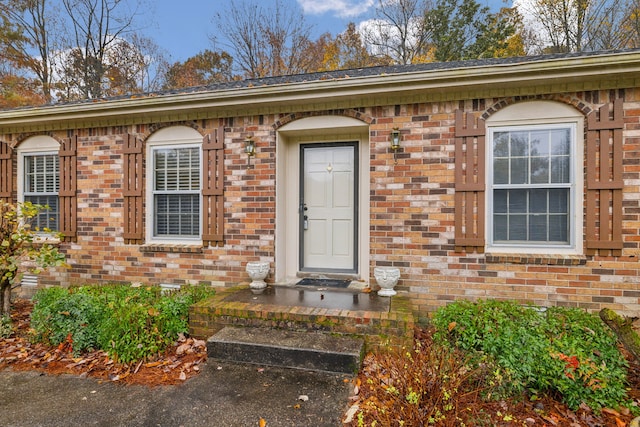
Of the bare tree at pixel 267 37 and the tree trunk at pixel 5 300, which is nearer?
the tree trunk at pixel 5 300

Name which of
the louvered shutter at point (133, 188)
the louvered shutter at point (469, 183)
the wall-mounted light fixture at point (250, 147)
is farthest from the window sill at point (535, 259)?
the louvered shutter at point (133, 188)

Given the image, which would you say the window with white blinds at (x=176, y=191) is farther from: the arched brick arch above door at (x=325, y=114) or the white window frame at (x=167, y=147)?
the arched brick arch above door at (x=325, y=114)

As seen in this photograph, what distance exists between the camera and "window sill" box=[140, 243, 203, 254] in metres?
4.88

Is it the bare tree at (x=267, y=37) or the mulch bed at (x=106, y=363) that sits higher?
the bare tree at (x=267, y=37)

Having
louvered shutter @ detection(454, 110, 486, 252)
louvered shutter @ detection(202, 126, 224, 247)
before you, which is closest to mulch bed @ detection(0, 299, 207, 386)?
louvered shutter @ detection(202, 126, 224, 247)

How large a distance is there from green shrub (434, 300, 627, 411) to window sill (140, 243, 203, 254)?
3382mm

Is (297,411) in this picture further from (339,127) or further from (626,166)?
(626,166)

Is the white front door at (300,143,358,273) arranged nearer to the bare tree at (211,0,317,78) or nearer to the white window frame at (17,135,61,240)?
the white window frame at (17,135,61,240)

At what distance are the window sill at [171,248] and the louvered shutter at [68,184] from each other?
132cm

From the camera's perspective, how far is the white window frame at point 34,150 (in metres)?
5.41

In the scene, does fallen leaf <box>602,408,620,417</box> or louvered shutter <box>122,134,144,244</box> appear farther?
louvered shutter <box>122,134,144,244</box>

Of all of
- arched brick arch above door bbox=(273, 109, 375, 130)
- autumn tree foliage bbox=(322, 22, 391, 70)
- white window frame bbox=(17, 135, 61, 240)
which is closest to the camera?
arched brick arch above door bbox=(273, 109, 375, 130)

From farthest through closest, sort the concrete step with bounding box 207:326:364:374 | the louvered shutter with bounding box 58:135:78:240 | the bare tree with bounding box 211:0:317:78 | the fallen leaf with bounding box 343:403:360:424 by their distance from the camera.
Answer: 1. the bare tree with bounding box 211:0:317:78
2. the louvered shutter with bounding box 58:135:78:240
3. the concrete step with bounding box 207:326:364:374
4. the fallen leaf with bounding box 343:403:360:424

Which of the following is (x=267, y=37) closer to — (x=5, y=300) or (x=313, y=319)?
(x=5, y=300)
